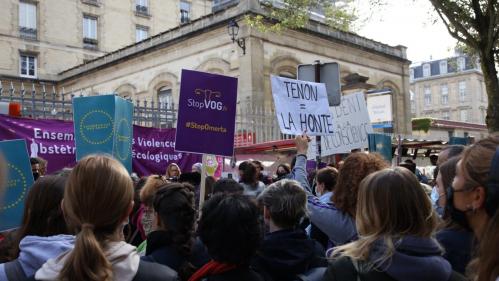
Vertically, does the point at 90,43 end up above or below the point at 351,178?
above

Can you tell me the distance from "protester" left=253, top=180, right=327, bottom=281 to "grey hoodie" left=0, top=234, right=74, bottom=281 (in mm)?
1003

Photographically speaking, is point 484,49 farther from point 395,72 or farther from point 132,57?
point 132,57

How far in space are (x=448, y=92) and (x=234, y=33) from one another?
5523 cm

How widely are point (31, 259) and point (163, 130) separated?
21.8 feet

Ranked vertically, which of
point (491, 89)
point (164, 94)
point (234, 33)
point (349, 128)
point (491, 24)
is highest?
point (234, 33)

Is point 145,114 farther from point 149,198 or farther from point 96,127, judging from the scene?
point 149,198

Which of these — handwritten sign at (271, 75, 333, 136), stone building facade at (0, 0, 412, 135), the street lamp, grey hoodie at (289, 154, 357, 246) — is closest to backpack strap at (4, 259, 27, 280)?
grey hoodie at (289, 154, 357, 246)

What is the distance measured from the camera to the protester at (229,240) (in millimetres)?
2369

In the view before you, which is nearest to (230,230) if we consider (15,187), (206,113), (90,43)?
(15,187)

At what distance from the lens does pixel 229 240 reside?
237 cm

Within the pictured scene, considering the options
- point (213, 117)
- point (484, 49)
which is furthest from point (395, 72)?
point (213, 117)

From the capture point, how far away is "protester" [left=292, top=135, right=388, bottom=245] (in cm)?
321

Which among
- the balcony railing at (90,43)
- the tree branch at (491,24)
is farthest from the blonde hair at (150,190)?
the balcony railing at (90,43)

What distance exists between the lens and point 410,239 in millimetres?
2221
